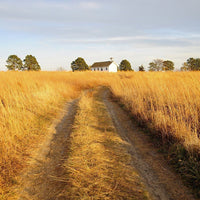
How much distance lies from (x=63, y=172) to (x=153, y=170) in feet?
5.12

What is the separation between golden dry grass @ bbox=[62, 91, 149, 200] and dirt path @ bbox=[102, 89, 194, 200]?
0.16m

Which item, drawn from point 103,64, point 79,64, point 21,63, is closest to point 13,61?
point 21,63

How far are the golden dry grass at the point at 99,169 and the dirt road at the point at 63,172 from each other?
0.14m

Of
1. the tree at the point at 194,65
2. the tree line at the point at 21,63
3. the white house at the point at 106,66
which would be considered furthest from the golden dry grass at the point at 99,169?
the white house at the point at 106,66

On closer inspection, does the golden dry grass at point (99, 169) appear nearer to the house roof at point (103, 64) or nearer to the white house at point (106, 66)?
the white house at point (106, 66)

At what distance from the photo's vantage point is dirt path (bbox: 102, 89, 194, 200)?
2160 mm

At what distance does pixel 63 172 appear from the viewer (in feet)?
8.54

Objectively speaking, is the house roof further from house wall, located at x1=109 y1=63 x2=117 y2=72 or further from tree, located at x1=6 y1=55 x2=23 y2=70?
tree, located at x1=6 y1=55 x2=23 y2=70

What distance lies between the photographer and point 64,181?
2.37 m

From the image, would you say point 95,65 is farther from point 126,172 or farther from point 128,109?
point 126,172

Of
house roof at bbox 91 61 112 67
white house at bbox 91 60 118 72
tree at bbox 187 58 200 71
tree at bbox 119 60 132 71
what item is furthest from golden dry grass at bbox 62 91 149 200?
house roof at bbox 91 61 112 67

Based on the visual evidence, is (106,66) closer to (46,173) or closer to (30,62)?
(30,62)

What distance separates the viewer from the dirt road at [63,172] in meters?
2.18

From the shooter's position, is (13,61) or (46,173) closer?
(46,173)
